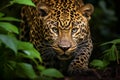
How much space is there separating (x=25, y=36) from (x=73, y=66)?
1386 millimetres

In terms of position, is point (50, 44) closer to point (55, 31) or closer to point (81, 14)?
point (55, 31)

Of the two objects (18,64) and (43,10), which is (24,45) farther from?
(43,10)

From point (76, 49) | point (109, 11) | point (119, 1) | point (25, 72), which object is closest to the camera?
point (25, 72)

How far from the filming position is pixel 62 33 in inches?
311

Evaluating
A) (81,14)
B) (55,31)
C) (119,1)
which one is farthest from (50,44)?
(119,1)

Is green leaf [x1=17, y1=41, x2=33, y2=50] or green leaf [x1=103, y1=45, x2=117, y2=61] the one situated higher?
green leaf [x1=17, y1=41, x2=33, y2=50]

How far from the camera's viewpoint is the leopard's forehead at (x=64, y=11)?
8.05m

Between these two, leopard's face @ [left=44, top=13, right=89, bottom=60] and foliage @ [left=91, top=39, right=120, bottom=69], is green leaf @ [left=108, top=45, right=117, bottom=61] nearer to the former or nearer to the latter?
foliage @ [left=91, top=39, right=120, bottom=69]

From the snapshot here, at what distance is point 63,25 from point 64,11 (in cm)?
30

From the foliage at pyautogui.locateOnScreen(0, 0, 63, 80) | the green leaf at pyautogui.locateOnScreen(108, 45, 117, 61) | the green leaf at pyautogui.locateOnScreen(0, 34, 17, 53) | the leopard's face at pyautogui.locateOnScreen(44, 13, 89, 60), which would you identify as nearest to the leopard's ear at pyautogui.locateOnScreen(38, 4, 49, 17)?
the leopard's face at pyautogui.locateOnScreen(44, 13, 89, 60)

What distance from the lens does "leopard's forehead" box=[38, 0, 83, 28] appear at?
8.05 metres

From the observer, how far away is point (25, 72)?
5.55 m

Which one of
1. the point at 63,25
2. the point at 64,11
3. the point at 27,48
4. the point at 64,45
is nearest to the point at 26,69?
the point at 27,48

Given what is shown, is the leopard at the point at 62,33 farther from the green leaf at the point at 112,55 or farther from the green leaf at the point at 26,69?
the green leaf at the point at 26,69
